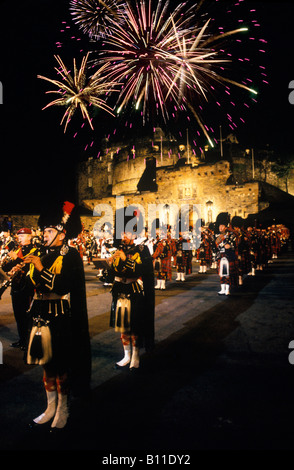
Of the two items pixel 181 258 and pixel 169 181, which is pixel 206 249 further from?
pixel 169 181

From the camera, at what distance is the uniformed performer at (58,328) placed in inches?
123

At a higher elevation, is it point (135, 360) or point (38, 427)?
point (135, 360)

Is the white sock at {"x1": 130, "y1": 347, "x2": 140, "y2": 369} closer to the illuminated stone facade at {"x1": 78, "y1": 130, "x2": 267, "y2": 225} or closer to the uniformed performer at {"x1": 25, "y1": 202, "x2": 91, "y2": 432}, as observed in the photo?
the uniformed performer at {"x1": 25, "y1": 202, "x2": 91, "y2": 432}

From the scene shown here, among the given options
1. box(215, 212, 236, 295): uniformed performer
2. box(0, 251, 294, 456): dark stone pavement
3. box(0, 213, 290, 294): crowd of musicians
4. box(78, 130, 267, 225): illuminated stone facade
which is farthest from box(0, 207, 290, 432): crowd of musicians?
box(78, 130, 267, 225): illuminated stone facade

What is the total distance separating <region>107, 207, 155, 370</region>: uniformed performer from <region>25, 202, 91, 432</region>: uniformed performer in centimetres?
121

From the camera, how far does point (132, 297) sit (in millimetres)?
4559

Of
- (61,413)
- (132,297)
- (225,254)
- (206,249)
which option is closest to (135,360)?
(132,297)

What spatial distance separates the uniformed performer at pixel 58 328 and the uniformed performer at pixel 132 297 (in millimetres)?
1211

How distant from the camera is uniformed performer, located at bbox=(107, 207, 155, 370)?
448cm

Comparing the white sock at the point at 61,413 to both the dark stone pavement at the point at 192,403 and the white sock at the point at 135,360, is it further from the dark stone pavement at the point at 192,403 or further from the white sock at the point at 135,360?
the white sock at the point at 135,360

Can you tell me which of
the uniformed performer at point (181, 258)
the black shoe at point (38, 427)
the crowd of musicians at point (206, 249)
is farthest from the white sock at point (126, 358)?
the uniformed performer at point (181, 258)

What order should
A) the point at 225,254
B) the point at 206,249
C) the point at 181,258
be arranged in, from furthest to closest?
1. the point at 206,249
2. the point at 181,258
3. the point at 225,254

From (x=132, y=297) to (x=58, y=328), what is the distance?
157cm

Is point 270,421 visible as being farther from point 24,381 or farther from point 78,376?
point 24,381
